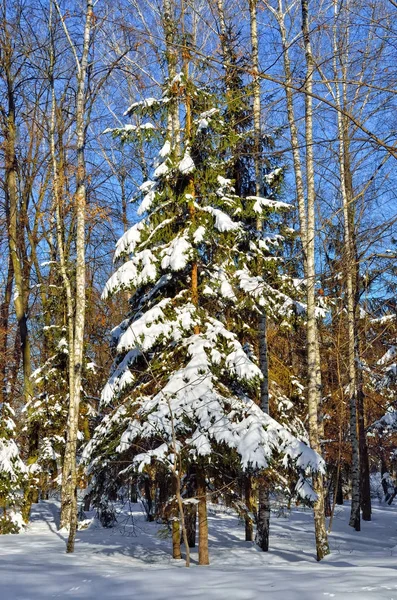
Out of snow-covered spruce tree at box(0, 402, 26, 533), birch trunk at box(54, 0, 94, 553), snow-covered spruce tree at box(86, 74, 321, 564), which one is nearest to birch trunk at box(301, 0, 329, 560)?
snow-covered spruce tree at box(86, 74, 321, 564)

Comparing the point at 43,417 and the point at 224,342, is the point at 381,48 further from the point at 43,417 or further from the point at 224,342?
the point at 43,417

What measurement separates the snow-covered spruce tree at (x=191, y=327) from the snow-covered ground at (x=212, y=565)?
63.0 inches

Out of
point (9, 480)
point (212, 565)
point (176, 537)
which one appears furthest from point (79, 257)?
point (212, 565)

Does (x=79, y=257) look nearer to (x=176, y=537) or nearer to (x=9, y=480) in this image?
(x=9, y=480)

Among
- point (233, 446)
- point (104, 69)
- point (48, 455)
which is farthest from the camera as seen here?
point (48, 455)

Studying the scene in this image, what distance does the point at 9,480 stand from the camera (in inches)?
600

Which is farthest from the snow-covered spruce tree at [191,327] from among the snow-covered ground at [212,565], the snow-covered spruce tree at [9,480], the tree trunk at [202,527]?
the snow-covered spruce tree at [9,480]

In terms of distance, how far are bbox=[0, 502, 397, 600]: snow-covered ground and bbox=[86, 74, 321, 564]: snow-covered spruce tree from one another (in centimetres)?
160

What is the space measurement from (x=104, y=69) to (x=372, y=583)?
1395 cm

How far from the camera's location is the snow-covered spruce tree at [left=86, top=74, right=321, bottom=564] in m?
9.14

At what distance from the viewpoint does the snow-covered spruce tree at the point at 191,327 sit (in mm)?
9141

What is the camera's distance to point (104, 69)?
15047 mm

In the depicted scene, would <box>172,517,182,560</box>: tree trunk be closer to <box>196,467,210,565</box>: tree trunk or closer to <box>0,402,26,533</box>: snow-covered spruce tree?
<box>196,467,210,565</box>: tree trunk

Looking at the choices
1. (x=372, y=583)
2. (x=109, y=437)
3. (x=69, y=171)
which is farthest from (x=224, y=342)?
(x=69, y=171)
